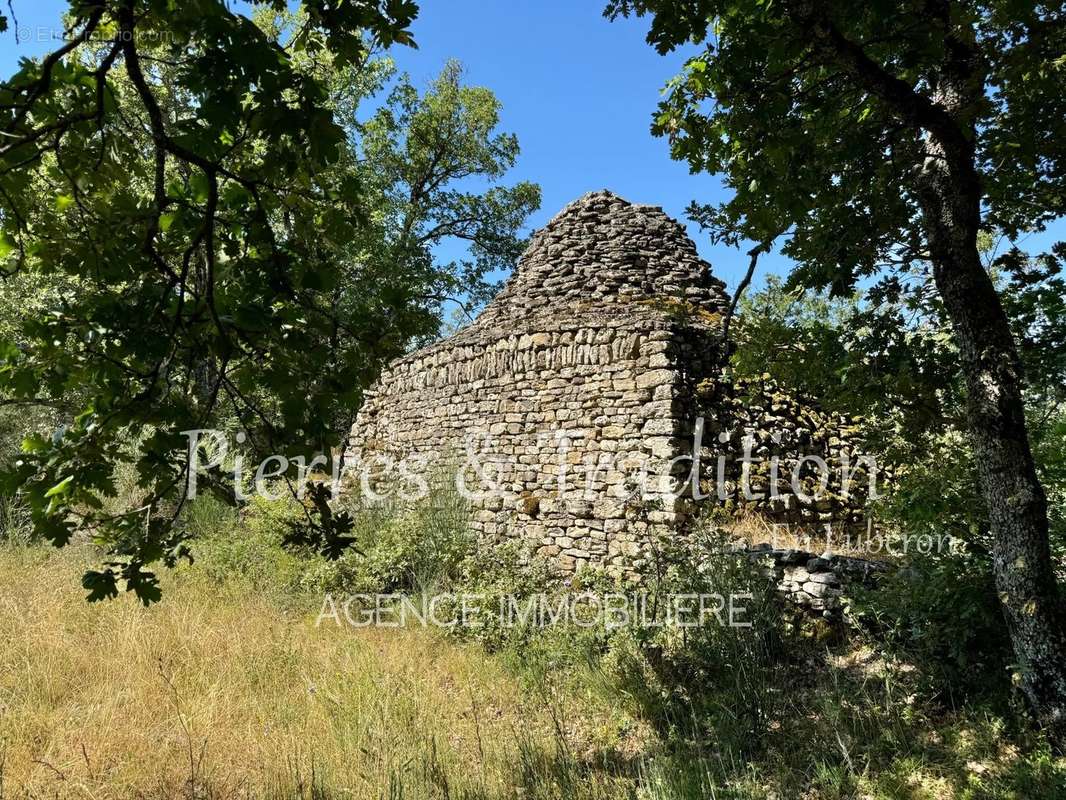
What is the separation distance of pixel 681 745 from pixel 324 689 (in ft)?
8.14

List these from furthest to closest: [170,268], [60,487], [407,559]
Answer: [407,559] → [170,268] → [60,487]

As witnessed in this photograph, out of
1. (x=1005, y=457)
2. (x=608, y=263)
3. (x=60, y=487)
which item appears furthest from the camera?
(x=608, y=263)

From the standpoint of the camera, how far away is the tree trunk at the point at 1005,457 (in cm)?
323

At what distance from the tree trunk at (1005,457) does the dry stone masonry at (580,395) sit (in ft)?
10.3

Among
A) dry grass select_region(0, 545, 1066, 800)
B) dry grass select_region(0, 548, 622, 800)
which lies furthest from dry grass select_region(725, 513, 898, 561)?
dry grass select_region(0, 548, 622, 800)

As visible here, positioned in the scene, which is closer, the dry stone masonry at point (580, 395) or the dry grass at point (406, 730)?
the dry grass at point (406, 730)

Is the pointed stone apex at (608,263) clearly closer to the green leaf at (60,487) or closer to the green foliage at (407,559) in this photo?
the green foliage at (407,559)

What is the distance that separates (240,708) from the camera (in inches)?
159

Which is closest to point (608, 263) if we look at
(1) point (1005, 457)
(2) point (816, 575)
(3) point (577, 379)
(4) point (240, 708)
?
(3) point (577, 379)

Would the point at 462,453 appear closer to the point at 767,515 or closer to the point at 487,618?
the point at 487,618

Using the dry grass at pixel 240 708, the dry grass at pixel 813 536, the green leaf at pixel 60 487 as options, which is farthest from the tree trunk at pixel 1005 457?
the green leaf at pixel 60 487

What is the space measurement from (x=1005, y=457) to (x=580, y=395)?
14.9ft

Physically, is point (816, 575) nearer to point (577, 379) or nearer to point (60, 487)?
point (577, 379)

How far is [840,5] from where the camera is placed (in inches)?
111
